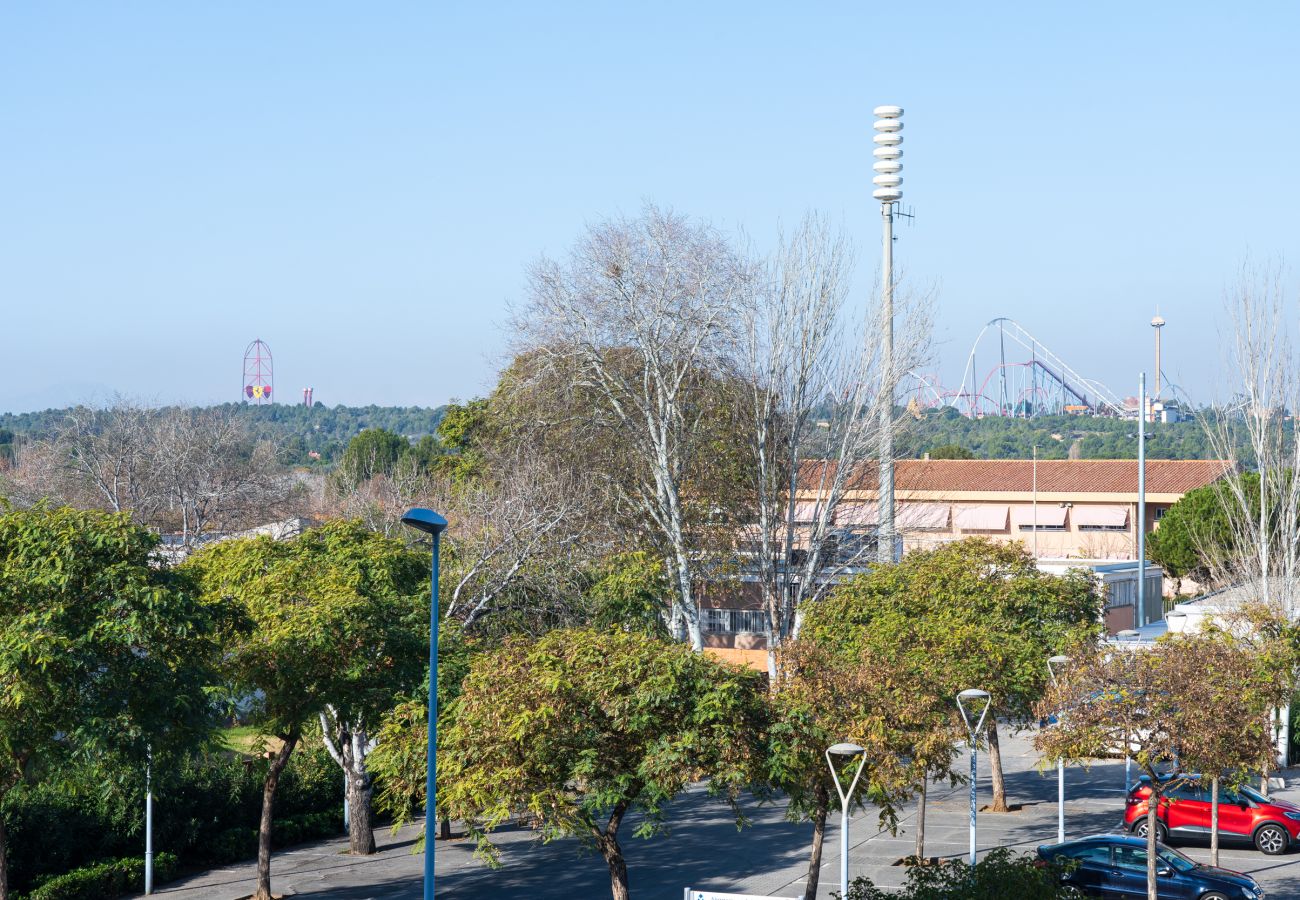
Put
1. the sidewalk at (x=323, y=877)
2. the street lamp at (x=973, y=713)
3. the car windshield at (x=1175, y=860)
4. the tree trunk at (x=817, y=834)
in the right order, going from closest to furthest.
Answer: the tree trunk at (x=817, y=834)
the street lamp at (x=973, y=713)
the car windshield at (x=1175, y=860)
the sidewalk at (x=323, y=877)

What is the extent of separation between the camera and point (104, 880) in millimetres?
24906

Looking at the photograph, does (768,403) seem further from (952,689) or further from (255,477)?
(255,477)

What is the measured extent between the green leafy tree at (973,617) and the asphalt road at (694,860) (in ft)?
6.95

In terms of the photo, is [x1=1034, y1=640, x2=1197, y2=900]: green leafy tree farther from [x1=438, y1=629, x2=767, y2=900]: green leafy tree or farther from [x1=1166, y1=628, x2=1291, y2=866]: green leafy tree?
[x1=438, y1=629, x2=767, y2=900]: green leafy tree

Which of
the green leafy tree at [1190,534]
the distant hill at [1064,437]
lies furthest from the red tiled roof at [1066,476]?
the distant hill at [1064,437]

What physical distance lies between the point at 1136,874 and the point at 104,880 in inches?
701

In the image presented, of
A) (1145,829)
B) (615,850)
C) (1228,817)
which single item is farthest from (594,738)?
(1228,817)

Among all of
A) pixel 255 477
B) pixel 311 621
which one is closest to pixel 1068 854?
pixel 311 621

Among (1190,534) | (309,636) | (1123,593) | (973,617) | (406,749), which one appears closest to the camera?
(406,749)

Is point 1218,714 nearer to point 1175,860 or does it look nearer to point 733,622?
point 1175,860

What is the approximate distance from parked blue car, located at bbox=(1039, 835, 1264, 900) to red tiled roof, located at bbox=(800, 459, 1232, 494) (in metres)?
47.3

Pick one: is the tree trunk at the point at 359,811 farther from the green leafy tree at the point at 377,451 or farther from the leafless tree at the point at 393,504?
the green leafy tree at the point at 377,451

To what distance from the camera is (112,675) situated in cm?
1850

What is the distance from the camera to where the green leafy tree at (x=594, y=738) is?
17953 millimetres
